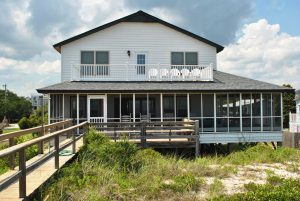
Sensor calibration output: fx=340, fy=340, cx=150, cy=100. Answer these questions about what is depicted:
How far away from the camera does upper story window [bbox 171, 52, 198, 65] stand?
23.6 m

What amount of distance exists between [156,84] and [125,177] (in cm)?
1141

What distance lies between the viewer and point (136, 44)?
23.3 m

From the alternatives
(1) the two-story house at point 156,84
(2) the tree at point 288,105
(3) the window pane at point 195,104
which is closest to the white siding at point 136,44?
(1) the two-story house at point 156,84

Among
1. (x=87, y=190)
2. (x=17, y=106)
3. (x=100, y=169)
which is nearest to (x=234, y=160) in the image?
(x=100, y=169)

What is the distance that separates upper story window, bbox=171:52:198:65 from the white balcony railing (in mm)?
1150

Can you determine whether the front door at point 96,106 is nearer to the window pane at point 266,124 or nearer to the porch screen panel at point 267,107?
the window pane at point 266,124

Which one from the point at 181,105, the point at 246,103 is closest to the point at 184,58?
the point at 181,105

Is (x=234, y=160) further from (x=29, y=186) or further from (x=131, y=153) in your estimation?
(x=29, y=186)

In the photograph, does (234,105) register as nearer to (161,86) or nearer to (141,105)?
(161,86)

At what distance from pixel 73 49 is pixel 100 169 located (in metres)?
14.7

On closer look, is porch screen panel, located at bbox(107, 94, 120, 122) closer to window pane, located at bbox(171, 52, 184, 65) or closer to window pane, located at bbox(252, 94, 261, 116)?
window pane, located at bbox(171, 52, 184, 65)

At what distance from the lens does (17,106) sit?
78.5 meters

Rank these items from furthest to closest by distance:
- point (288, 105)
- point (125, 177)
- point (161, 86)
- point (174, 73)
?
point (288, 105) < point (174, 73) < point (161, 86) < point (125, 177)

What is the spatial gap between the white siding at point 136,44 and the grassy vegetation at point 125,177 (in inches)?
415
